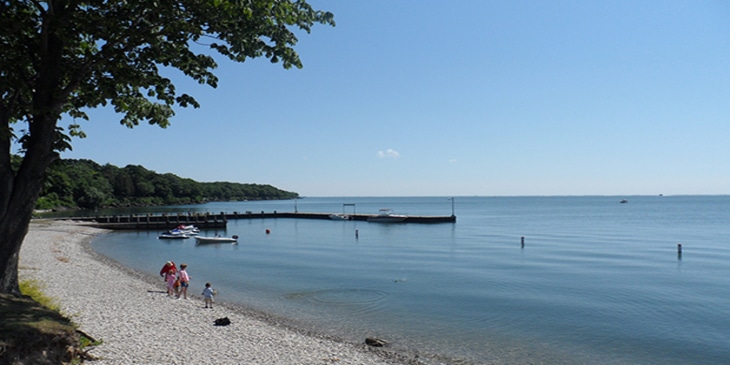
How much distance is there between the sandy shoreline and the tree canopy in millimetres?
3155

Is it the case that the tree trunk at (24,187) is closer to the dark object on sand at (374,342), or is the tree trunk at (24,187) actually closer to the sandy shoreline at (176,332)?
the sandy shoreline at (176,332)

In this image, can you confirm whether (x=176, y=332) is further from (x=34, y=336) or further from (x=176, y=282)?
(x=176, y=282)

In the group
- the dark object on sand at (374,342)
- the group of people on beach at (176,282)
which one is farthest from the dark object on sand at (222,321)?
the group of people on beach at (176,282)

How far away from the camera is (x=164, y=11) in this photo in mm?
8125

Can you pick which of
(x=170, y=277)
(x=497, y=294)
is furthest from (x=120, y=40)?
(x=497, y=294)

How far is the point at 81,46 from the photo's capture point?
31.5ft

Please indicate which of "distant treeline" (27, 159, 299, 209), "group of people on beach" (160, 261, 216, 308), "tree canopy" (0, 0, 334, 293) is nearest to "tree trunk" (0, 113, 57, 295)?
"tree canopy" (0, 0, 334, 293)

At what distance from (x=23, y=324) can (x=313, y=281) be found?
19283mm

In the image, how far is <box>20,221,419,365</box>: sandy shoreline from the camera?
11.2 m

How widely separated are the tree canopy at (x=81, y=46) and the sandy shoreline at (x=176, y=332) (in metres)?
3.15

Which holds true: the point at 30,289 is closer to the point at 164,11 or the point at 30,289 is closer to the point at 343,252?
the point at 164,11

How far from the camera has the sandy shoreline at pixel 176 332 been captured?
11.2m

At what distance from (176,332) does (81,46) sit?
7.51 metres

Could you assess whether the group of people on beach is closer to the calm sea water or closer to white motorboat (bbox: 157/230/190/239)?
the calm sea water
